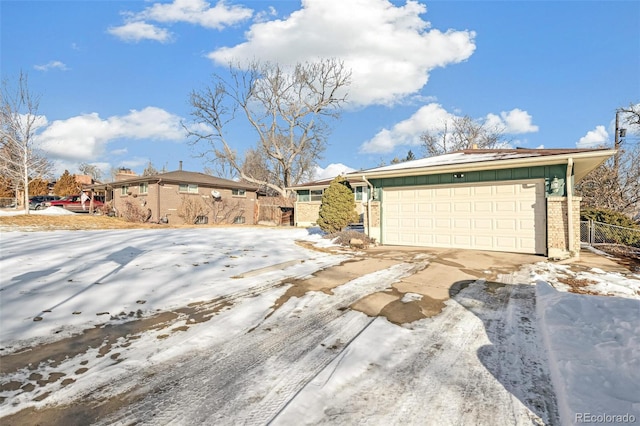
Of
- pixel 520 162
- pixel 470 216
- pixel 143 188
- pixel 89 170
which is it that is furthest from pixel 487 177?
pixel 89 170

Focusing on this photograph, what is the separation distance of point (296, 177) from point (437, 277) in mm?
34165

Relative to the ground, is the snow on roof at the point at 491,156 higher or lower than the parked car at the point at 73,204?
higher

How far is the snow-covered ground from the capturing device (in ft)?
7.18

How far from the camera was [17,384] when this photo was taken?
95.1 inches

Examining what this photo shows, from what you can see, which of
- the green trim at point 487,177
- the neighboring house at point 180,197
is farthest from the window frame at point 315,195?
the green trim at point 487,177

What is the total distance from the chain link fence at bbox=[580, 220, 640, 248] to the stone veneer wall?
15.0 ft

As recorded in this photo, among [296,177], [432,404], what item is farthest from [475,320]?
[296,177]

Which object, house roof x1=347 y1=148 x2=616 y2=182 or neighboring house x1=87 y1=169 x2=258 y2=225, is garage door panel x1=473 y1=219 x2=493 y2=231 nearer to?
house roof x1=347 y1=148 x2=616 y2=182

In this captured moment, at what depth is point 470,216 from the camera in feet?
31.4

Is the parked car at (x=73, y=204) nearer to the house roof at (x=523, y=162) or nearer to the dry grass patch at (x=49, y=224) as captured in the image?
the dry grass patch at (x=49, y=224)

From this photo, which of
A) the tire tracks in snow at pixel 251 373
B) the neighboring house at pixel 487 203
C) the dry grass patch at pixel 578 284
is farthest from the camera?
the neighboring house at pixel 487 203

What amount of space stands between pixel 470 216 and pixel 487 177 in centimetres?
130

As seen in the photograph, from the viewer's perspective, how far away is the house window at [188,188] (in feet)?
66.9

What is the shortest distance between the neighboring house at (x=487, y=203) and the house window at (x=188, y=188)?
1419cm
